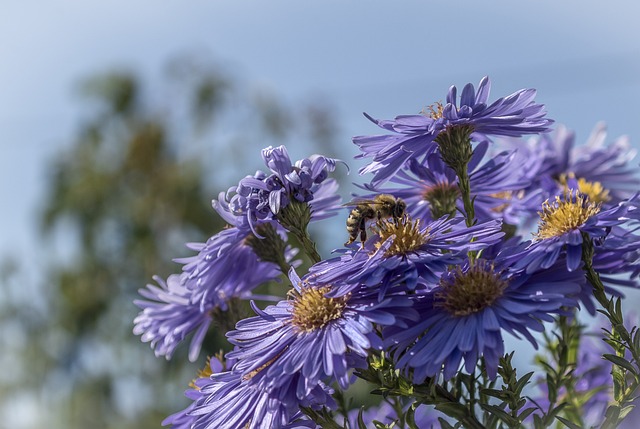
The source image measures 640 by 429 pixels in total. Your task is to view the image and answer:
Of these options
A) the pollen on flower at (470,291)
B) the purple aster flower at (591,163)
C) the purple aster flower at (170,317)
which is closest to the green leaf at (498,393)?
the pollen on flower at (470,291)

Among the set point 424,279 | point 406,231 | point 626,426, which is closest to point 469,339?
point 424,279

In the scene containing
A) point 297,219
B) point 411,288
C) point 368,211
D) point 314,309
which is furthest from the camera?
point 368,211

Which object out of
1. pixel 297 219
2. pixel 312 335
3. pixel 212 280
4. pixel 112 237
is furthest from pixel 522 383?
pixel 112 237

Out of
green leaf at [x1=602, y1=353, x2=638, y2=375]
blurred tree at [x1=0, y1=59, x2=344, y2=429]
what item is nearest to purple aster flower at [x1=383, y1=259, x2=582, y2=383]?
green leaf at [x1=602, y1=353, x2=638, y2=375]

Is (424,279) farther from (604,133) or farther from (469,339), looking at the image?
(604,133)

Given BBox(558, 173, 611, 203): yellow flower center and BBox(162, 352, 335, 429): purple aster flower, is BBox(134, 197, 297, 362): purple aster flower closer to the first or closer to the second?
BBox(162, 352, 335, 429): purple aster flower

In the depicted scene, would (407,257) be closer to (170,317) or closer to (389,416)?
(389,416)
